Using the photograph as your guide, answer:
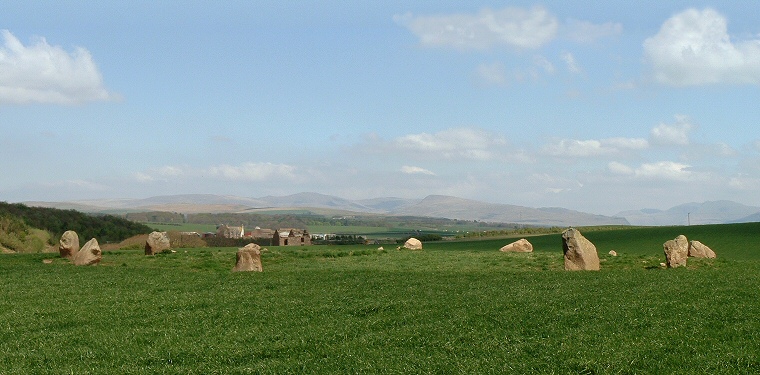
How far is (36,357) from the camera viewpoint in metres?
14.1

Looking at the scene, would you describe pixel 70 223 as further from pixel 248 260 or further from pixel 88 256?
pixel 248 260

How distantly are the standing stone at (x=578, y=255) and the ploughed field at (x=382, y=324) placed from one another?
4999 mm

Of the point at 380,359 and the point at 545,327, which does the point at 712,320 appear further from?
the point at 380,359

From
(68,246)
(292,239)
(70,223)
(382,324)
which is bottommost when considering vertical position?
(382,324)

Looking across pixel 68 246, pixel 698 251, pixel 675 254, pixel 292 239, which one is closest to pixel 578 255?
pixel 675 254

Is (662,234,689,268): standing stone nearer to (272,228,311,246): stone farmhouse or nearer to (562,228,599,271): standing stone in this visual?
(562,228,599,271): standing stone

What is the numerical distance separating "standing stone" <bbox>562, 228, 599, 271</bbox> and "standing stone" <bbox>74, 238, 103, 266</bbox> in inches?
1003

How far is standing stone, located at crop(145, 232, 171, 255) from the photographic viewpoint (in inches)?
1678

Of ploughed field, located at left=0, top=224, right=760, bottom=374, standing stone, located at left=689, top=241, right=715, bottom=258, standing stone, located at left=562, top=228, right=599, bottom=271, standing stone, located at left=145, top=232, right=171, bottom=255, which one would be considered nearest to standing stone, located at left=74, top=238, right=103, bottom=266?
standing stone, located at left=145, top=232, right=171, bottom=255

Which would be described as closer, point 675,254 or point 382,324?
point 382,324

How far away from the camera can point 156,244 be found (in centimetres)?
4281

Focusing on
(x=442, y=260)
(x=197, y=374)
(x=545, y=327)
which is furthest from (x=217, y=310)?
(x=442, y=260)

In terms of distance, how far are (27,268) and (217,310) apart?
1867 centimetres

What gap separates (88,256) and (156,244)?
260 inches
